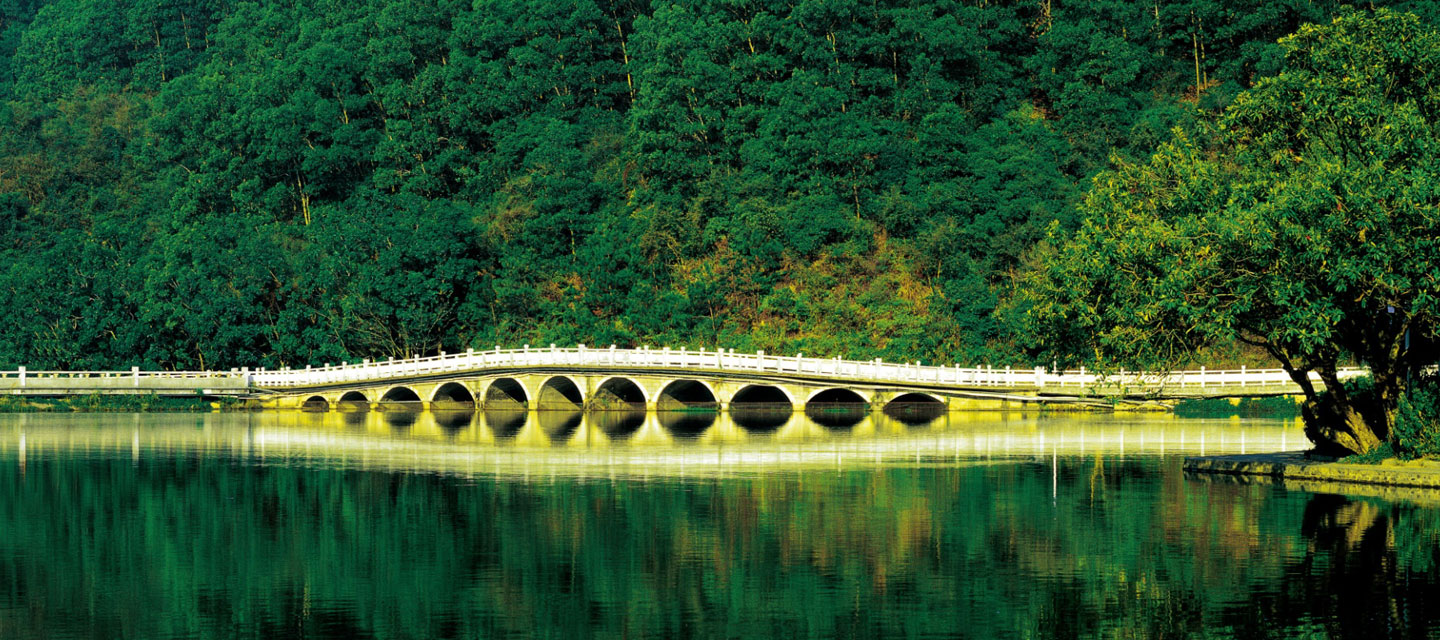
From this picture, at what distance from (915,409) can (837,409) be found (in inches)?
118

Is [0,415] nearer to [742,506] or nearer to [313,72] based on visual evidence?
[313,72]

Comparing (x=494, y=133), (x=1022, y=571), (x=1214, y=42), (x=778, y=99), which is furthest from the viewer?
(x=494, y=133)

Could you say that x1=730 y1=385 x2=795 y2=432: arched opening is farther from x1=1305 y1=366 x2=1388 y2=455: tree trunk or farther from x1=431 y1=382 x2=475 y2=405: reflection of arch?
x1=1305 y1=366 x2=1388 y2=455: tree trunk

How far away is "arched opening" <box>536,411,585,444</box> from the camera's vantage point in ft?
178

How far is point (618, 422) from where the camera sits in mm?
62375

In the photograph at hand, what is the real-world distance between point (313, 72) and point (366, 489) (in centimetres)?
6938

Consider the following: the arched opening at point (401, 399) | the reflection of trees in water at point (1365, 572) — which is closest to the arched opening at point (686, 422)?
the arched opening at point (401, 399)

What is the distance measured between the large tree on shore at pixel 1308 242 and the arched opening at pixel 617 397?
33.8 m

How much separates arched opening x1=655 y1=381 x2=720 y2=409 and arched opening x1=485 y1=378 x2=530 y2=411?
18.3 feet

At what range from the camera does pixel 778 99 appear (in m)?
85.2

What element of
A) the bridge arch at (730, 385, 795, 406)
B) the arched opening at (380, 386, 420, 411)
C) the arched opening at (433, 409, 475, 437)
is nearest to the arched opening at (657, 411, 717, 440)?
the arched opening at (433, 409, 475, 437)

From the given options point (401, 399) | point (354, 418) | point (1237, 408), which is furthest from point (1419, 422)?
point (401, 399)

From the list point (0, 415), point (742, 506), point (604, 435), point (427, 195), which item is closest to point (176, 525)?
point (742, 506)

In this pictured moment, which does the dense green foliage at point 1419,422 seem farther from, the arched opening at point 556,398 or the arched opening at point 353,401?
the arched opening at point 353,401
